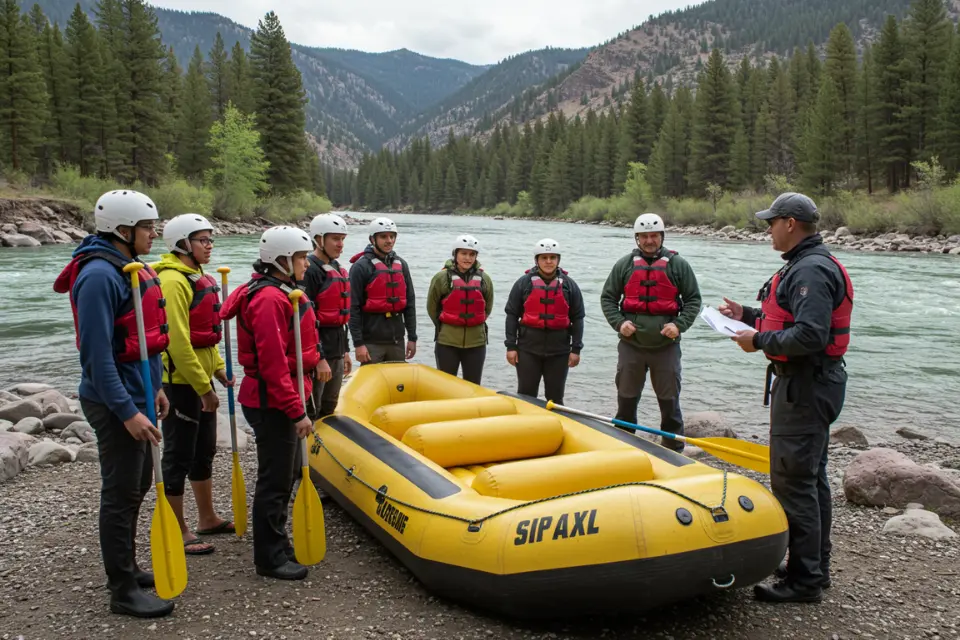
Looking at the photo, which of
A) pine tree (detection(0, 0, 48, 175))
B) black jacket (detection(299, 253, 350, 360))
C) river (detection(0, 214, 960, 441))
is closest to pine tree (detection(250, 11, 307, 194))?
pine tree (detection(0, 0, 48, 175))

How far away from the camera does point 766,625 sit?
3602 millimetres

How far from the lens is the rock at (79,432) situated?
714cm

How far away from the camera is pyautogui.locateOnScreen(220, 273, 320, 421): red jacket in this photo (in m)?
3.68

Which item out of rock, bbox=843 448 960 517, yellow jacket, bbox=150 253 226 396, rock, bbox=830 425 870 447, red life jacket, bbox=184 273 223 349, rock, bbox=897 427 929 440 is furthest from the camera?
rock, bbox=897 427 929 440

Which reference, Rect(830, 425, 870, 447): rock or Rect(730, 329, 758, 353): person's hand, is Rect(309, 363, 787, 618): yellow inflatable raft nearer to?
Rect(730, 329, 758, 353): person's hand

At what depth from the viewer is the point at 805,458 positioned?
367cm

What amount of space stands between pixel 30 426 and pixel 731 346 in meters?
10.8

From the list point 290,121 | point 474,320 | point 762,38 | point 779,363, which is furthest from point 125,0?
point 762,38

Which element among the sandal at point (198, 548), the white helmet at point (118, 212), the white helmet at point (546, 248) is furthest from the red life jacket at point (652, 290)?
the white helmet at point (118, 212)

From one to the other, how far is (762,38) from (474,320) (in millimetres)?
216728

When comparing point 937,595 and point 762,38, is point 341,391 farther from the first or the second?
point 762,38

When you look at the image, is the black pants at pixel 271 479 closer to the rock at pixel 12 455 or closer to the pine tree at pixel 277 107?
the rock at pixel 12 455

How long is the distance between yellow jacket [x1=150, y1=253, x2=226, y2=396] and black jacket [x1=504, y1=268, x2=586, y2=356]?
317 centimetres

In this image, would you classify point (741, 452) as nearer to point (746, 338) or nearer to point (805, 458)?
point (805, 458)
